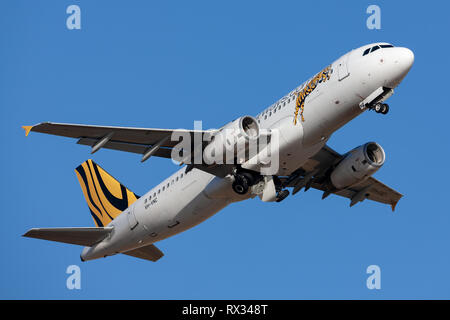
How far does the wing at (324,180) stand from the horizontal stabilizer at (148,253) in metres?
8.48

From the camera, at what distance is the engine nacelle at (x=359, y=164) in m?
32.1

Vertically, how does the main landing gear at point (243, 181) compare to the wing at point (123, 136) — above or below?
below

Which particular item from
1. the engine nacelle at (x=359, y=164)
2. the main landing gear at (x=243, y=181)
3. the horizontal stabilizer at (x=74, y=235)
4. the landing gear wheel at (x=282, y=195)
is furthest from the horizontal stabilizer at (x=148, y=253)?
the engine nacelle at (x=359, y=164)

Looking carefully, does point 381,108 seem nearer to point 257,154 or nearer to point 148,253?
point 257,154

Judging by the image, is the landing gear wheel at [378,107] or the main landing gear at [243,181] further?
the main landing gear at [243,181]

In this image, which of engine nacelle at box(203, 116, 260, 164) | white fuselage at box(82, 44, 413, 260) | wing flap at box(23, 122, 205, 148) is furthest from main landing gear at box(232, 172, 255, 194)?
wing flap at box(23, 122, 205, 148)

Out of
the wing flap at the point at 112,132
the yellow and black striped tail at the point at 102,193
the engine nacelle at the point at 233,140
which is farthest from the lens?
the yellow and black striped tail at the point at 102,193

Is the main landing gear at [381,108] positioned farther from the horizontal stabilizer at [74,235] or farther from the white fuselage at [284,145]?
the horizontal stabilizer at [74,235]

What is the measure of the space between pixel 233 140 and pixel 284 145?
7.30ft

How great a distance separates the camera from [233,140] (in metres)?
27.7

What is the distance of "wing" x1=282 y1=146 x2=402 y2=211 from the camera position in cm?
3353

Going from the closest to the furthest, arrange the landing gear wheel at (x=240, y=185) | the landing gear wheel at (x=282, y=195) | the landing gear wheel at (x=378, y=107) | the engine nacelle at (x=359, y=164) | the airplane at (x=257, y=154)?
the landing gear wheel at (x=378, y=107), the airplane at (x=257, y=154), the landing gear wheel at (x=240, y=185), the landing gear wheel at (x=282, y=195), the engine nacelle at (x=359, y=164)

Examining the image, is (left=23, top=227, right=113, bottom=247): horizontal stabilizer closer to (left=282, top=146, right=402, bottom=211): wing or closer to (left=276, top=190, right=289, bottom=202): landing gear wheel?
(left=276, top=190, right=289, bottom=202): landing gear wheel

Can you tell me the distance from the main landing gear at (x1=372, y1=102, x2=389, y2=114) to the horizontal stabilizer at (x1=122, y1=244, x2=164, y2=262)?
16106 mm
